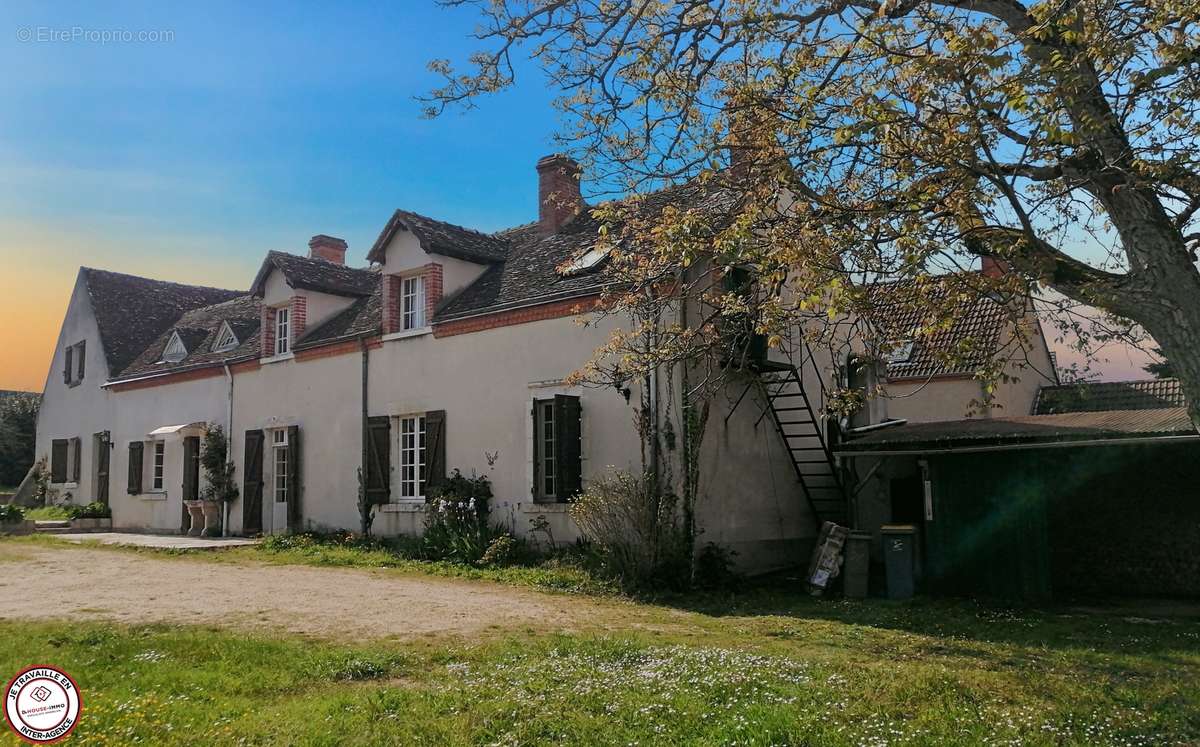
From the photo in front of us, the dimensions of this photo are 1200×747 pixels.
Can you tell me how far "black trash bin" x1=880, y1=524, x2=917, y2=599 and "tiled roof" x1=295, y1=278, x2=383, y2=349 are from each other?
10.1m

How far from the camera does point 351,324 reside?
59.4ft

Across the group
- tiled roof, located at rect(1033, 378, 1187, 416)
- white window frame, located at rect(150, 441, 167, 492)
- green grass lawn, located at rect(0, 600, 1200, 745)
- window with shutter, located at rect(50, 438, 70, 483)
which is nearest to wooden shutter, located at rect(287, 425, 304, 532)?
white window frame, located at rect(150, 441, 167, 492)

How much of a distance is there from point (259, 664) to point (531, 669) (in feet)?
7.23

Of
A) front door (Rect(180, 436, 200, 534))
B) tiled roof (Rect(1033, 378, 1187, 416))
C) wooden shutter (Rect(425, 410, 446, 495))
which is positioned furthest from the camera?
tiled roof (Rect(1033, 378, 1187, 416))

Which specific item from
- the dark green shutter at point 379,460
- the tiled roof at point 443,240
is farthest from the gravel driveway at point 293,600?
the tiled roof at point 443,240

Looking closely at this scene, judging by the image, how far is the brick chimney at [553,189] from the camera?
1711 cm

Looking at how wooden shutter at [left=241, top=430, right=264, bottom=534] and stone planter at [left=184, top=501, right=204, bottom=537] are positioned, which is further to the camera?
stone planter at [left=184, top=501, right=204, bottom=537]

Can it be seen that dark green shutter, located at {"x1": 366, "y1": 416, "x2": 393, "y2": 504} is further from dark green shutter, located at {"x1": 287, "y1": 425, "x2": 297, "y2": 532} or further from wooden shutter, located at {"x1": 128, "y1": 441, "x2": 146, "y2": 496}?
wooden shutter, located at {"x1": 128, "y1": 441, "x2": 146, "y2": 496}

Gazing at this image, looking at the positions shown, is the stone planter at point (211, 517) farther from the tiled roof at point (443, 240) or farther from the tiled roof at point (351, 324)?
the tiled roof at point (443, 240)

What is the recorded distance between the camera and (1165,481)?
12.5 metres

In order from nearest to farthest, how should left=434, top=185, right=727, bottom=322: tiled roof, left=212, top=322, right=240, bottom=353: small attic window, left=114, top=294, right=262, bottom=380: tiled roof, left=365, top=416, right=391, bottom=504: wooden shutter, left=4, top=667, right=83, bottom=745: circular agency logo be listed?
1. left=4, top=667, right=83, bottom=745: circular agency logo
2. left=434, top=185, right=727, bottom=322: tiled roof
3. left=365, top=416, right=391, bottom=504: wooden shutter
4. left=114, top=294, right=262, bottom=380: tiled roof
5. left=212, top=322, right=240, bottom=353: small attic window

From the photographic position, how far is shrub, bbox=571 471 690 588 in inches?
448

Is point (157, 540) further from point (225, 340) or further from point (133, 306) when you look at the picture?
point (133, 306)

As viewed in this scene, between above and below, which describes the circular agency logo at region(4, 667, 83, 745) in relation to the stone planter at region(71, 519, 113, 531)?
above
